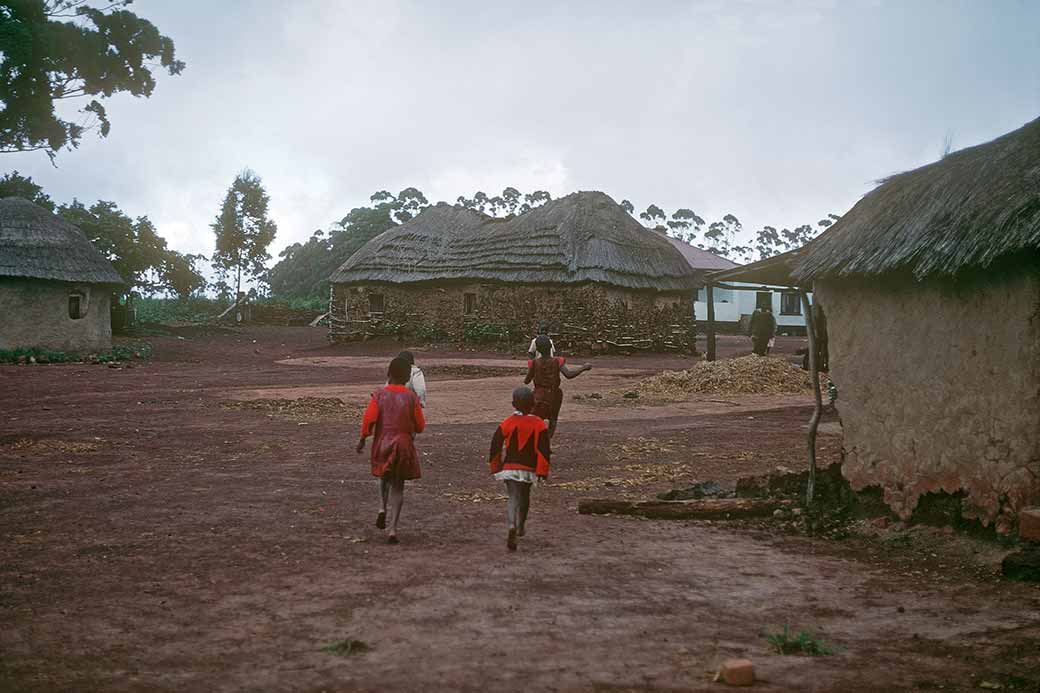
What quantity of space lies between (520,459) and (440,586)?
1389 mm

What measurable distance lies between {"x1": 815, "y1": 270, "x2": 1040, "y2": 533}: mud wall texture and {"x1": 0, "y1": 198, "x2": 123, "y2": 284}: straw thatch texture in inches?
960

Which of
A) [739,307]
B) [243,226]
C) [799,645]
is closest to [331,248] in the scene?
[243,226]

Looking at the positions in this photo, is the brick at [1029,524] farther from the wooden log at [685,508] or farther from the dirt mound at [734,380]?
the dirt mound at [734,380]

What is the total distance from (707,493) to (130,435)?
7.81 meters

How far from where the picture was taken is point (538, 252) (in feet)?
103

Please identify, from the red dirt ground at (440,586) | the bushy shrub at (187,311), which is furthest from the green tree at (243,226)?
the red dirt ground at (440,586)

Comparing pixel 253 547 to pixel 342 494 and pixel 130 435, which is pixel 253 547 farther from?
pixel 130 435

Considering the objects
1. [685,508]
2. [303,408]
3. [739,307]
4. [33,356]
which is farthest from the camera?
[739,307]

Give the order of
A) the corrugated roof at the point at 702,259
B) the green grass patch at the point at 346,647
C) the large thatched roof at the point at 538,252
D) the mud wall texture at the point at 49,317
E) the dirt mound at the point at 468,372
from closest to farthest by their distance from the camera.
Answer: the green grass patch at the point at 346,647, the dirt mound at the point at 468,372, the mud wall texture at the point at 49,317, the large thatched roof at the point at 538,252, the corrugated roof at the point at 702,259

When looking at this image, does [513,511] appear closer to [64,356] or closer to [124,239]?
[64,356]

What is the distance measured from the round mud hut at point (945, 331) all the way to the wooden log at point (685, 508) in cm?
85

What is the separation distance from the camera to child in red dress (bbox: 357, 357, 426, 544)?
6.30m

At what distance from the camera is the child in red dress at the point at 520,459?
6.23 m

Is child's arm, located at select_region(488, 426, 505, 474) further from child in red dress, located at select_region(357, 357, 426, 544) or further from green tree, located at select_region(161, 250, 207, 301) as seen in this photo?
green tree, located at select_region(161, 250, 207, 301)
